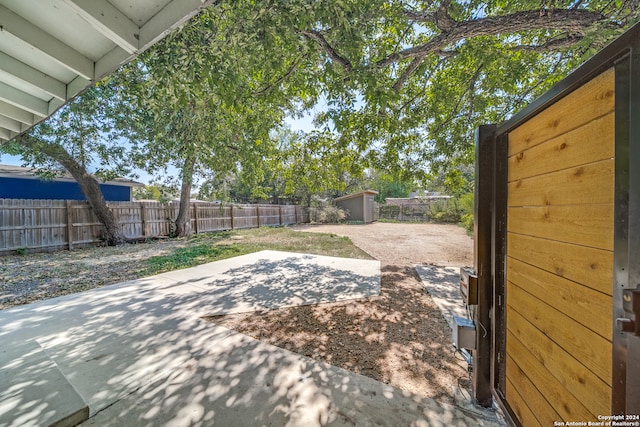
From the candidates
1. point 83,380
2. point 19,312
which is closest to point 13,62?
point 83,380

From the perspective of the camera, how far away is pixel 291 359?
208 centimetres

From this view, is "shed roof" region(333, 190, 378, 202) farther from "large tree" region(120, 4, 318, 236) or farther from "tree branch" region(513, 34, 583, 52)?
"tree branch" region(513, 34, 583, 52)

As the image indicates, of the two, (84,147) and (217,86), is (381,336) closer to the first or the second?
(217,86)

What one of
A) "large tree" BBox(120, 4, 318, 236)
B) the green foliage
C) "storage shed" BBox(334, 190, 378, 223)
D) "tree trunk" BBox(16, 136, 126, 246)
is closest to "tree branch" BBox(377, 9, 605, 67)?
"large tree" BBox(120, 4, 318, 236)

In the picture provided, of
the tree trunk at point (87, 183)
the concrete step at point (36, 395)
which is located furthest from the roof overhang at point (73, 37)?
the tree trunk at point (87, 183)

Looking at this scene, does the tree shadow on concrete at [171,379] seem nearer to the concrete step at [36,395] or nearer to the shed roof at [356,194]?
the concrete step at [36,395]

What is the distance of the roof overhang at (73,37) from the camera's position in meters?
1.50

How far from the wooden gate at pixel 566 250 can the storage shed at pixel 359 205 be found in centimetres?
1673

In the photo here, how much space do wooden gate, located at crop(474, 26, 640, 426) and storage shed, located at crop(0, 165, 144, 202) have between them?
12380 millimetres

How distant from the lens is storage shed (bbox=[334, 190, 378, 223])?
18297 mm

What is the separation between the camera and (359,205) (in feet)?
61.5

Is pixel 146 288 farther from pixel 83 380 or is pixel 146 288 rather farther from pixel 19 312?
pixel 83 380

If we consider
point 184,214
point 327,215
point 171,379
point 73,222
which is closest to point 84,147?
point 73,222

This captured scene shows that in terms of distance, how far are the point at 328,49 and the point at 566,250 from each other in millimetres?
2867
